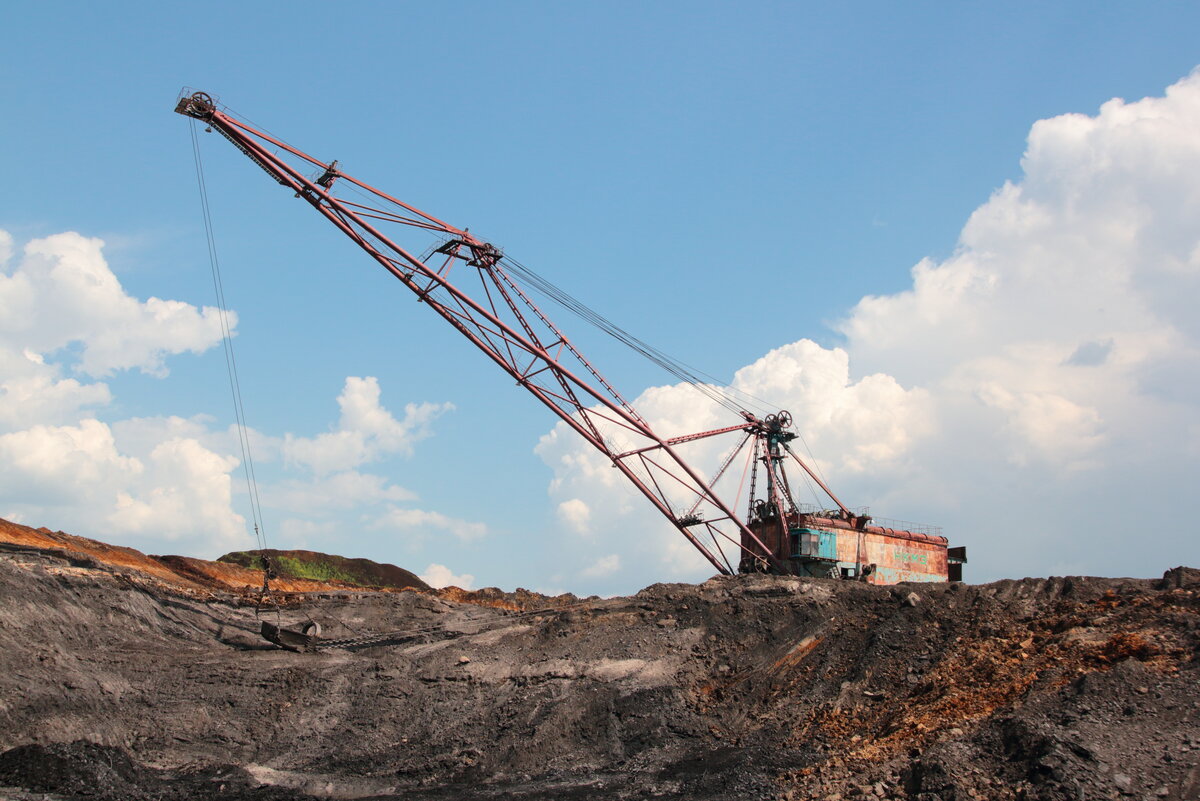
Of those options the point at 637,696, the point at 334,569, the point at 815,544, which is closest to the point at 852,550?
the point at 815,544

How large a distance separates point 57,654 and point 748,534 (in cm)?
2094

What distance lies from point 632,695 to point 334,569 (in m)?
31.3

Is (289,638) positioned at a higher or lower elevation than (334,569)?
lower

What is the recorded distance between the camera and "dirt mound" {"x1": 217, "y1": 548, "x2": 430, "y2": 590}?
47250 mm

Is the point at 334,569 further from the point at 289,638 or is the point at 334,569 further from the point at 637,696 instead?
the point at 637,696

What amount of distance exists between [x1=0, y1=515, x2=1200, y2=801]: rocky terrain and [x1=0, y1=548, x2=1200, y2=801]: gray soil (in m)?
0.06

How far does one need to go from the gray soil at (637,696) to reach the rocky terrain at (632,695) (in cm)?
6

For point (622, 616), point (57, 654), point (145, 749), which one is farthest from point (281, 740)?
point (622, 616)

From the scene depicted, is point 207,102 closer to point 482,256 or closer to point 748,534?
point 482,256

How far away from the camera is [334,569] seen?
162ft

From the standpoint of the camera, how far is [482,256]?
29.1 m

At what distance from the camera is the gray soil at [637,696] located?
15.2 m

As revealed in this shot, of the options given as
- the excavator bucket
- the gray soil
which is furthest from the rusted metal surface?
the excavator bucket

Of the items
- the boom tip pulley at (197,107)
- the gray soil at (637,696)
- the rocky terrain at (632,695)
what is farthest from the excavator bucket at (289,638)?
the boom tip pulley at (197,107)
